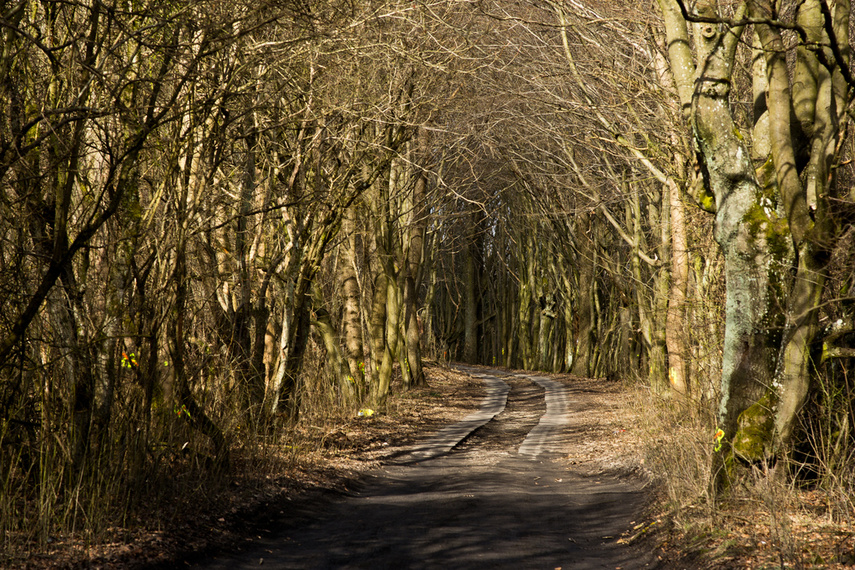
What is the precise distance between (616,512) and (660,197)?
11169 mm

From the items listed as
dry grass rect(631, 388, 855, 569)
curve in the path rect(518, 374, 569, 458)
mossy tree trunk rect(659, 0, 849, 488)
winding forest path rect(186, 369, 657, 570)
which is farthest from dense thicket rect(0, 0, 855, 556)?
curve in the path rect(518, 374, 569, 458)

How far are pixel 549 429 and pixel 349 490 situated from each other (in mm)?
6241

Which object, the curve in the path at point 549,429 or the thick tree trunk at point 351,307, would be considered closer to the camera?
the curve in the path at point 549,429

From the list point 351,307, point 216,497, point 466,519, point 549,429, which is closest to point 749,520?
Result: point 466,519

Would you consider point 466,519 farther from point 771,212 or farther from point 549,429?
point 549,429

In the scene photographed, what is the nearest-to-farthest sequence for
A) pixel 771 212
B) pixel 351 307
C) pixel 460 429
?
1. pixel 771 212
2. pixel 460 429
3. pixel 351 307

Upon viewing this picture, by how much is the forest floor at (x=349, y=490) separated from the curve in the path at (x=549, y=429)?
32 cm

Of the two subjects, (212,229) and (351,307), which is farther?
(351,307)

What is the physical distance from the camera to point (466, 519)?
701cm

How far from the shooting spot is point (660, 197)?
17.2m

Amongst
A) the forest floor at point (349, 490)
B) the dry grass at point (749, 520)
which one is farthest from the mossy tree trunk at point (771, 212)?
the forest floor at point (349, 490)

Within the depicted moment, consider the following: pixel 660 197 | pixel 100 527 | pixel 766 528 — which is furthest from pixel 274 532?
pixel 660 197

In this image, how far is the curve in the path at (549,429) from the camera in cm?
1172

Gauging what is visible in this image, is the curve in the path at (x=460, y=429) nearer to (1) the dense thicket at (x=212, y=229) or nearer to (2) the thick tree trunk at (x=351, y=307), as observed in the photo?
(1) the dense thicket at (x=212, y=229)
